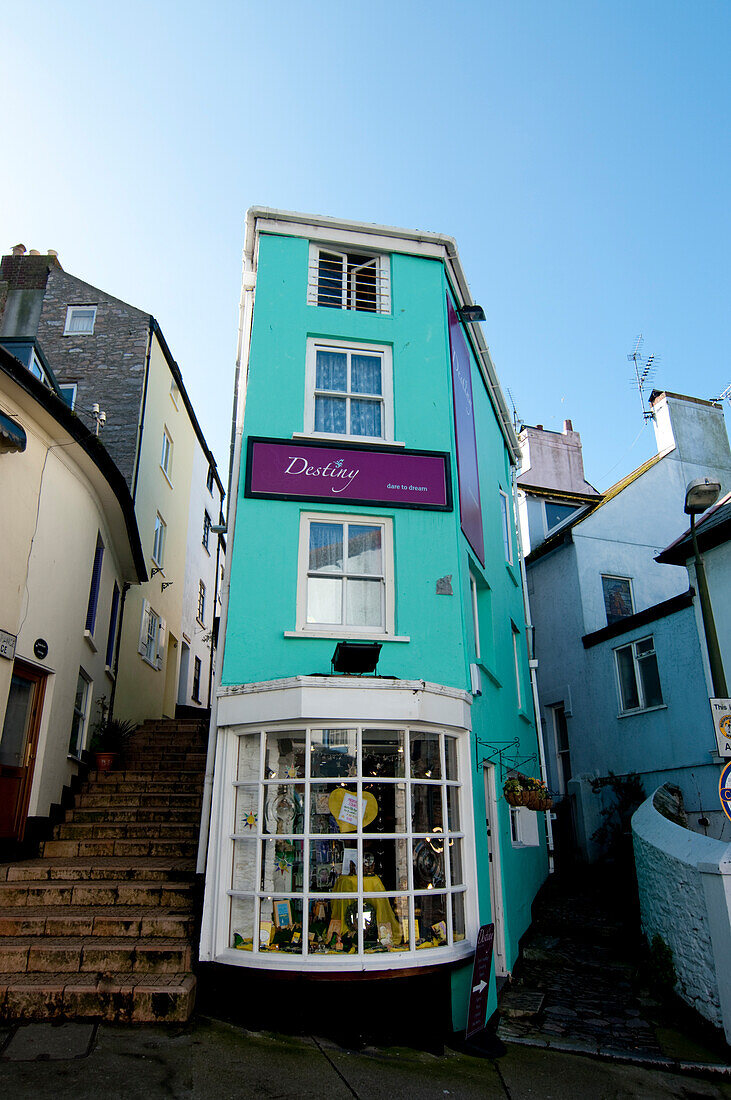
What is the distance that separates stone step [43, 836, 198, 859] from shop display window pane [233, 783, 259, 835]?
1988mm

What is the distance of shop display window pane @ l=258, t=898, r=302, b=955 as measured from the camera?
6.85 m

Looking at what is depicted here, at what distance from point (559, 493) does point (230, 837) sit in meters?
14.9

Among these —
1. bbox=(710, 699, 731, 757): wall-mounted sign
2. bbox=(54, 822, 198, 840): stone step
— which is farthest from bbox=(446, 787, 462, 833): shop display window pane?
bbox=(54, 822, 198, 840): stone step

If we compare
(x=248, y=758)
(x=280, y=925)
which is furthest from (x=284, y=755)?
(x=280, y=925)

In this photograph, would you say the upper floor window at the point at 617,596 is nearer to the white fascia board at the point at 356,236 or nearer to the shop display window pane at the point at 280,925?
the white fascia board at the point at 356,236

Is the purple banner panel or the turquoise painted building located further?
the purple banner panel

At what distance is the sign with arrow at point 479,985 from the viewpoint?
274 inches

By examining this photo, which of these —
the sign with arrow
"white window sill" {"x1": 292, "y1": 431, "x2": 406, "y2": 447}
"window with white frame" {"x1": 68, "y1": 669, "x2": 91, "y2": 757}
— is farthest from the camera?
"window with white frame" {"x1": 68, "y1": 669, "x2": 91, "y2": 757}

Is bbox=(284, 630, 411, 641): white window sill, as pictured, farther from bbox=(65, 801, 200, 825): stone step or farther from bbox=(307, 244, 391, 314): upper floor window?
bbox=(307, 244, 391, 314): upper floor window

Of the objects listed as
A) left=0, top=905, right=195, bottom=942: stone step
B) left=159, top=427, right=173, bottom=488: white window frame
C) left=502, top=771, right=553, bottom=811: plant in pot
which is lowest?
left=0, top=905, right=195, bottom=942: stone step

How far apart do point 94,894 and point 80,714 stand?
447 cm

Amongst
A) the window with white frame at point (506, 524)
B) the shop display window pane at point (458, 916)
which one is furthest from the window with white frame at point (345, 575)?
the window with white frame at point (506, 524)

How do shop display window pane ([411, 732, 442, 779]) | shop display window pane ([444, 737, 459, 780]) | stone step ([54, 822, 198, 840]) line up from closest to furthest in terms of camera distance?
shop display window pane ([411, 732, 442, 779]) < shop display window pane ([444, 737, 459, 780]) < stone step ([54, 822, 198, 840])

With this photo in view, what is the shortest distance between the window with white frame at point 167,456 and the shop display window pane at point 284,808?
1295cm
